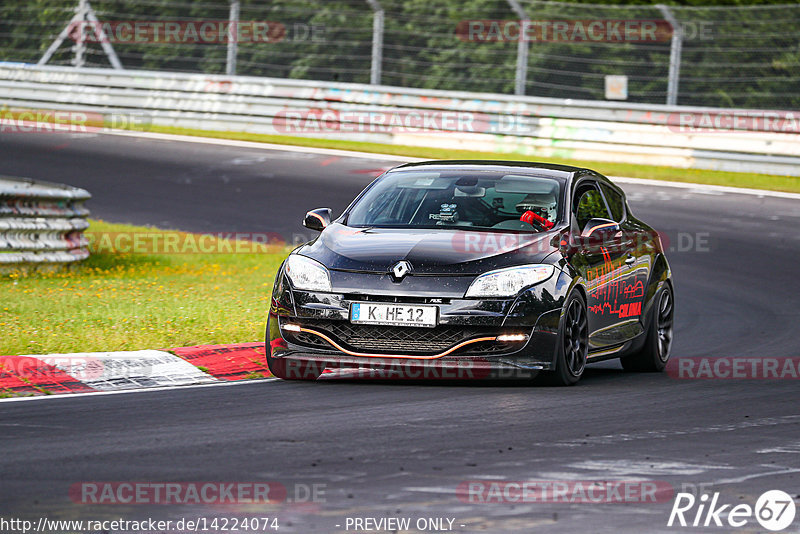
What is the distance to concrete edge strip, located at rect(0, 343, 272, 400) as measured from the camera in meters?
8.44

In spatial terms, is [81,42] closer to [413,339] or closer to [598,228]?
[598,228]

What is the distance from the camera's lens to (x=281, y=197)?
19.8m

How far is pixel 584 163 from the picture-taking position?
2308 cm

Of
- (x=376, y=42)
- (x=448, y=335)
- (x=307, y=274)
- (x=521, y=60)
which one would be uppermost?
(x=376, y=42)

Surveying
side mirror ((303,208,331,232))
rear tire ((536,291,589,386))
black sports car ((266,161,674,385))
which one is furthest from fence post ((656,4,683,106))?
rear tire ((536,291,589,386))

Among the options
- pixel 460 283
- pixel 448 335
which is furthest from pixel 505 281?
pixel 448 335

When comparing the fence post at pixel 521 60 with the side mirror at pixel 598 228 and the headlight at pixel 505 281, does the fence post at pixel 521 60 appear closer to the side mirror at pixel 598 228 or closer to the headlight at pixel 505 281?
the side mirror at pixel 598 228

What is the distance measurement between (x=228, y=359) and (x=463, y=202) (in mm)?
1893

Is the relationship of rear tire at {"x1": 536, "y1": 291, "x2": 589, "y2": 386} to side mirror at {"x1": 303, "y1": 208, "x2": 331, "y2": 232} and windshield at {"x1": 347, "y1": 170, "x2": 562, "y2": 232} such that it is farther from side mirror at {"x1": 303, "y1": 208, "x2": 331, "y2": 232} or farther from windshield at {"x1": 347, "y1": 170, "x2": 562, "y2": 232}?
side mirror at {"x1": 303, "y1": 208, "x2": 331, "y2": 232}

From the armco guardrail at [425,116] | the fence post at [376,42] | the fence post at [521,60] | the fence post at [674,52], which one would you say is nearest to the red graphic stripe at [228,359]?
the armco guardrail at [425,116]

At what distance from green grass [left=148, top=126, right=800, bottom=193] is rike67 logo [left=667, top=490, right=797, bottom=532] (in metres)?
15.9

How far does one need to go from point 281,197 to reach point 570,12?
719cm

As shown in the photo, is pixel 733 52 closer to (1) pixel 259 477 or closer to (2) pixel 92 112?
(2) pixel 92 112

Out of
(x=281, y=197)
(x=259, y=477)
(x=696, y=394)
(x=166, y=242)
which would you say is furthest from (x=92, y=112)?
(x=259, y=477)
